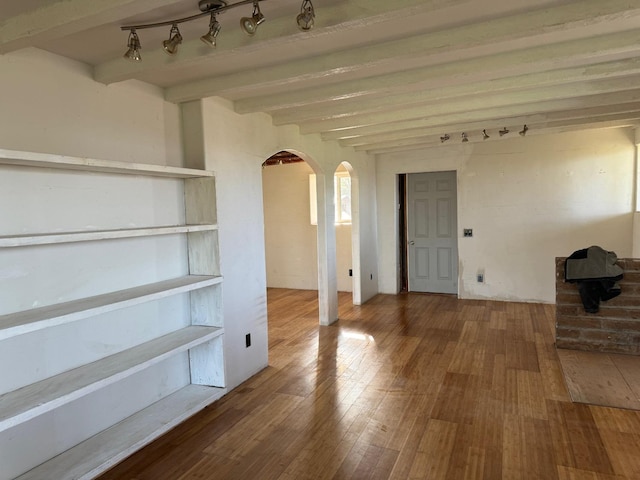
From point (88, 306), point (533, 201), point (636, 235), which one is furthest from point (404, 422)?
point (636, 235)

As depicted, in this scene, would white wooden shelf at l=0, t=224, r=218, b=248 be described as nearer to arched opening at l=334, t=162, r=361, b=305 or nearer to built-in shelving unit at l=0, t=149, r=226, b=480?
built-in shelving unit at l=0, t=149, r=226, b=480

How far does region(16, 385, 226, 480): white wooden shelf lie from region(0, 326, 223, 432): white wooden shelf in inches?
17.0

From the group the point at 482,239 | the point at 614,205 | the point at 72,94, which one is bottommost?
the point at 482,239

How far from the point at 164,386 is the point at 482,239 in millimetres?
5084

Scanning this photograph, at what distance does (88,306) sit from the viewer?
2.24m

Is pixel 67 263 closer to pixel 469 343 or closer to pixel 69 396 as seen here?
pixel 69 396

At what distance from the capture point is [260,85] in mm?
2799

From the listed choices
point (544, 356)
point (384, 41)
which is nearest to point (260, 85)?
point (384, 41)

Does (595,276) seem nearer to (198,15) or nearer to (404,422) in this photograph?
(404,422)

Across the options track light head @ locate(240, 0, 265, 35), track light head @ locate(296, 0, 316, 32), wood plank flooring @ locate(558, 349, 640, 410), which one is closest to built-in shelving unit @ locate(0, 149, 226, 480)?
track light head @ locate(240, 0, 265, 35)

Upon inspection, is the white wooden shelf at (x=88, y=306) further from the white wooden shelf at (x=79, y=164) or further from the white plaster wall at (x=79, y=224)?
the white wooden shelf at (x=79, y=164)

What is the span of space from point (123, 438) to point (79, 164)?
1656 millimetres

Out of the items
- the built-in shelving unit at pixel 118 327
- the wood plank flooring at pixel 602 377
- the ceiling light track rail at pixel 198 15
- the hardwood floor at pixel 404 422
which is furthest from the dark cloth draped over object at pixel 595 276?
the ceiling light track rail at pixel 198 15

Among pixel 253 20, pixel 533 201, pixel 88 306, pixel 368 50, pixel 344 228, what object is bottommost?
pixel 88 306
